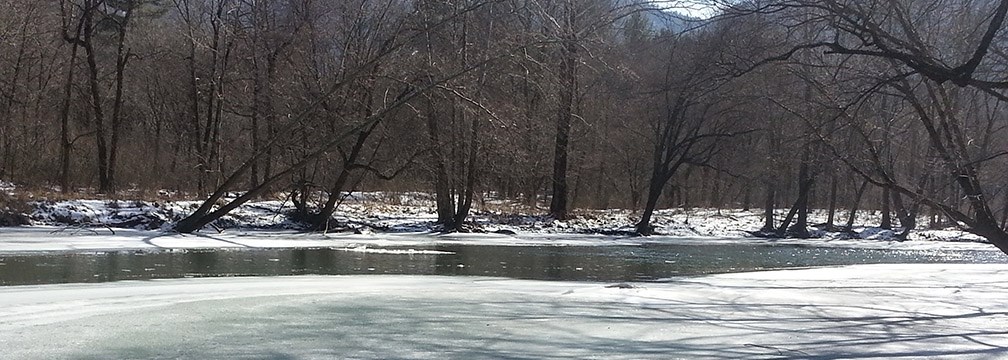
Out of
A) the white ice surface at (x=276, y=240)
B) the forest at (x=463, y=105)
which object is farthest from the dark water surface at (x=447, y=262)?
the forest at (x=463, y=105)

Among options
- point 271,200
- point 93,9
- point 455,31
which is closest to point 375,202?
Result: point 271,200

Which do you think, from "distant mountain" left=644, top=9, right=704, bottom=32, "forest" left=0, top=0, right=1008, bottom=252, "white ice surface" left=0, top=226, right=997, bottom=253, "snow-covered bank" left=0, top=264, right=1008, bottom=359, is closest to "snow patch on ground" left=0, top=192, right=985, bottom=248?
"white ice surface" left=0, top=226, right=997, bottom=253

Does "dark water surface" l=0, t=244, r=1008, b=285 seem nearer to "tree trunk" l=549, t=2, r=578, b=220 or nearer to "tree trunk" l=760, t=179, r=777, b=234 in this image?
"tree trunk" l=549, t=2, r=578, b=220

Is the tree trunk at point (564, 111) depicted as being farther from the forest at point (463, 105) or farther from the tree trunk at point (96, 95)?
the tree trunk at point (96, 95)

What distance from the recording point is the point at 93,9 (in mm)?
24953

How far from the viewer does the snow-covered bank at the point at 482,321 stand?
248 inches

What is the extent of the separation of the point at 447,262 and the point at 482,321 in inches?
349

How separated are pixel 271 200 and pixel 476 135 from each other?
294 inches

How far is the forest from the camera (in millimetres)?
13289

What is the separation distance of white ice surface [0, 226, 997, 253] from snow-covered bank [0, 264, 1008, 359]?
24.1 feet

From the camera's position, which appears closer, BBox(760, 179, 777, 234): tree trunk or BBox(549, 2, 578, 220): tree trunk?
BBox(549, 2, 578, 220): tree trunk

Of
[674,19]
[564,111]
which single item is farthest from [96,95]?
[674,19]

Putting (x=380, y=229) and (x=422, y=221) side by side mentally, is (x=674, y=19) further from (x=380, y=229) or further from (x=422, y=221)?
(x=422, y=221)

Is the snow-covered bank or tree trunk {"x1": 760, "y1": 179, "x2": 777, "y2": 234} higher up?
tree trunk {"x1": 760, "y1": 179, "x2": 777, "y2": 234}
